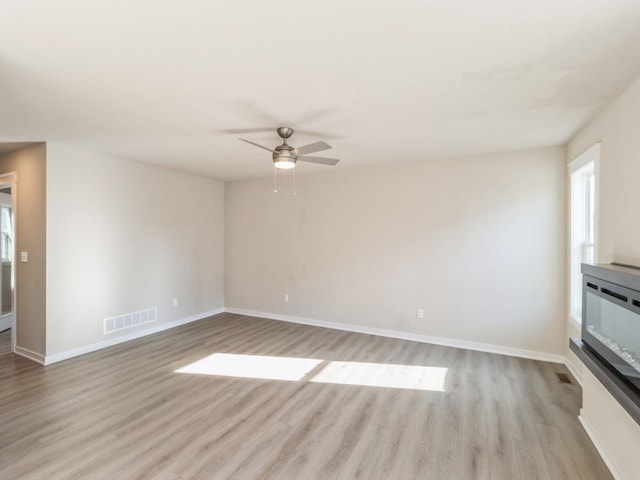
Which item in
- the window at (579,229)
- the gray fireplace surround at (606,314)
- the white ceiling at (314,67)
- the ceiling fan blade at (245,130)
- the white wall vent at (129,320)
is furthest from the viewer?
the white wall vent at (129,320)

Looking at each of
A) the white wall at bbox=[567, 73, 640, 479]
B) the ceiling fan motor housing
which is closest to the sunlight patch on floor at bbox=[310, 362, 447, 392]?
the white wall at bbox=[567, 73, 640, 479]

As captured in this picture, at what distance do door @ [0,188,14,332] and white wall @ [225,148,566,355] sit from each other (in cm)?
346

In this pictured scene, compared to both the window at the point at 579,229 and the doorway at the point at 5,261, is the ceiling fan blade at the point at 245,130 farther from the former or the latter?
the doorway at the point at 5,261

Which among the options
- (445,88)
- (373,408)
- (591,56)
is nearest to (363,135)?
(445,88)

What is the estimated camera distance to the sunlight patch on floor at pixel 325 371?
3.24m

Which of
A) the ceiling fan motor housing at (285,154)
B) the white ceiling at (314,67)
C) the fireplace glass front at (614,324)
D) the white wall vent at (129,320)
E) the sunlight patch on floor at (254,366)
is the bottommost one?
the sunlight patch on floor at (254,366)

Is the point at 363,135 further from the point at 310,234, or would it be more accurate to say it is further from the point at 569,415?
the point at 569,415

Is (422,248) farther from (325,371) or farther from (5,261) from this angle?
(5,261)

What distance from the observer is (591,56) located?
1.86 metres

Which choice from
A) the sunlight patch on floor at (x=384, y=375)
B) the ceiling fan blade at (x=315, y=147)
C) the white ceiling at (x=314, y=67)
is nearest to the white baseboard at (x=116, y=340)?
the white ceiling at (x=314, y=67)

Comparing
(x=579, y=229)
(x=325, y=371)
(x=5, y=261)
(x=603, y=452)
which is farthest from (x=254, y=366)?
(x=5, y=261)

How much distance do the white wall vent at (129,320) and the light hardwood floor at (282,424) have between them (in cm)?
49

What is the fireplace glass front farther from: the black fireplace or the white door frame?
the white door frame

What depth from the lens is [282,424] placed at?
251 cm
